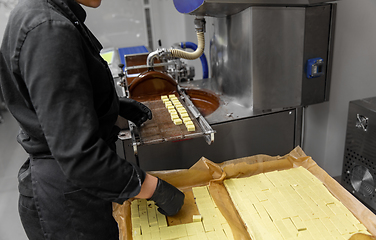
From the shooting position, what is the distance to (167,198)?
1.00 metres

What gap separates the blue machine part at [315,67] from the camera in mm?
1653

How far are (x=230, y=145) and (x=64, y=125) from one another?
3.59 ft

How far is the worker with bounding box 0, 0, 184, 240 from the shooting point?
0.73m

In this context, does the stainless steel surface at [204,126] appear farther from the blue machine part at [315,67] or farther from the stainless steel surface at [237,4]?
the blue machine part at [315,67]

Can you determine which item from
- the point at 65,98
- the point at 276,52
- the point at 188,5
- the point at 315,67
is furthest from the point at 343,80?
the point at 65,98

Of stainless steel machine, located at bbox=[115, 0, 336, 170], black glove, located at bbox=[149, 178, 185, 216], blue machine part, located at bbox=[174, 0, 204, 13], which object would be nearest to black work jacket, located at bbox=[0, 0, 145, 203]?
black glove, located at bbox=[149, 178, 185, 216]

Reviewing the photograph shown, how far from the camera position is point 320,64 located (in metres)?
1.67

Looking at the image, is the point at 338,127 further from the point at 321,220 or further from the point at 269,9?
the point at 321,220

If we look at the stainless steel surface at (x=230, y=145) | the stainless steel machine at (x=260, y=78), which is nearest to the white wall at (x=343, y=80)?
the stainless steel machine at (x=260, y=78)

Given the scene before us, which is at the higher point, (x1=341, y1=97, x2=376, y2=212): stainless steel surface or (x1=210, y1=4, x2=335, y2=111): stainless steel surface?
(x1=210, y1=4, x2=335, y2=111): stainless steel surface

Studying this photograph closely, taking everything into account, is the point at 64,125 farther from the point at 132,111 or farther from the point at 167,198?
the point at 132,111

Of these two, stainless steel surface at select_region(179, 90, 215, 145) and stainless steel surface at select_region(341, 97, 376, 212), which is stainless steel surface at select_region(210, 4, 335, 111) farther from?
stainless steel surface at select_region(179, 90, 215, 145)

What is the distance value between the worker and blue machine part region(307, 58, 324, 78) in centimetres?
112

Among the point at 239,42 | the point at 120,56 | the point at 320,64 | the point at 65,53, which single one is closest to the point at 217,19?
the point at 239,42
